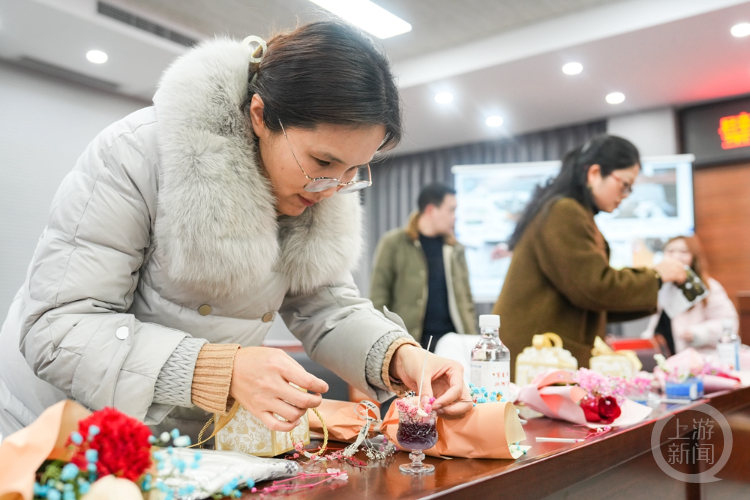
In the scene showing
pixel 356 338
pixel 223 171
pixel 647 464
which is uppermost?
pixel 223 171

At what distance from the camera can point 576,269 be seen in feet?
5.58

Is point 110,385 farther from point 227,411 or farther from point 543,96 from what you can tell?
point 543,96

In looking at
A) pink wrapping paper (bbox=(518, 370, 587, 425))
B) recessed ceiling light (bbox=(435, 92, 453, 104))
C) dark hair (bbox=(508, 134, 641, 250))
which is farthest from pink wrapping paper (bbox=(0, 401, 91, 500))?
recessed ceiling light (bbox=(435, 92, 453, 104))

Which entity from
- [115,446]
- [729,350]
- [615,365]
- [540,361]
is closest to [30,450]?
[115,446]

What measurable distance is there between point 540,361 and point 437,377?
57 cm

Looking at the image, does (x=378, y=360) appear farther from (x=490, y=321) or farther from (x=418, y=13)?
(x=418, y=13)

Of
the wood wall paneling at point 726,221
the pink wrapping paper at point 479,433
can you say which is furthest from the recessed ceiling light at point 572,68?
the pink wrapping paper at point 479,433

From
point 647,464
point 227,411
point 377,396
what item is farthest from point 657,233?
point 227,411

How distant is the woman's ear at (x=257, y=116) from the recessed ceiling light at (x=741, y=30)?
154 inches

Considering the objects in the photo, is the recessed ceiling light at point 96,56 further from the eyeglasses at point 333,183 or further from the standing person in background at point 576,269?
the eyeglasses at point 333,183

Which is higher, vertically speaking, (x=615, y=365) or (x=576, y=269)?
(x=576, y=269)

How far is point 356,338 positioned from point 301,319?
0.50ft

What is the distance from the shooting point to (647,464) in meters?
1.13

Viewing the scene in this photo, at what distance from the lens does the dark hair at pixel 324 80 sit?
0.90 meters
